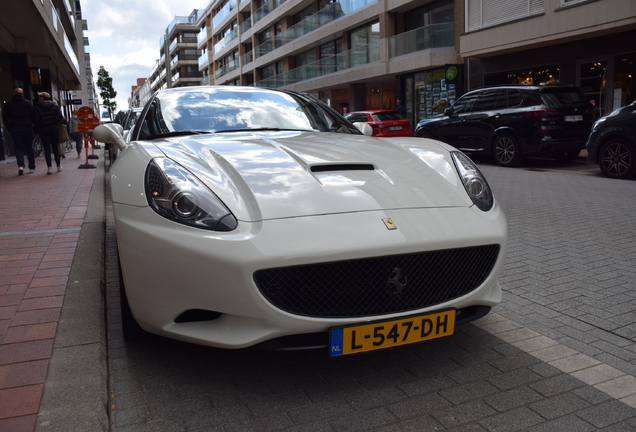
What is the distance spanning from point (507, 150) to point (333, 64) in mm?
21237

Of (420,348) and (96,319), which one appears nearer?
(420,348)

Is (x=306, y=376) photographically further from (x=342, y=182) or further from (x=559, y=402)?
(x=559, y=402)

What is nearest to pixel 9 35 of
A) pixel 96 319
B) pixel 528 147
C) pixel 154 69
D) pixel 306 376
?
pixel 528 147

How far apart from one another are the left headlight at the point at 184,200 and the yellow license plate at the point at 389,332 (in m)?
0.65

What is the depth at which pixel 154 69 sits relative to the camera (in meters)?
124

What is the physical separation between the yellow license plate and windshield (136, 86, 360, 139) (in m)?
1.83

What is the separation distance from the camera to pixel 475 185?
284 centimetres

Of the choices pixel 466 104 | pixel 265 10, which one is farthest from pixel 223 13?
pixel 466 104

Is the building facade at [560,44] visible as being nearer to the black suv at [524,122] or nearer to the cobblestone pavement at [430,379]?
the black suv at [524,122]

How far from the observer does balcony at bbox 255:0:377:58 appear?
2987 centimetres

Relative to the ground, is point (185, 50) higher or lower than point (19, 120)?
higher

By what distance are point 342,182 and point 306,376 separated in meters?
0.93

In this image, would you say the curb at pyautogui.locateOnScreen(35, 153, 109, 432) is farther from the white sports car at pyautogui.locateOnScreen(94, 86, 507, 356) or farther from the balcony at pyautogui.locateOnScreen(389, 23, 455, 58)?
Answer: the balcony at pyautogui.locateOnScreen(389, 23, 455, 58)

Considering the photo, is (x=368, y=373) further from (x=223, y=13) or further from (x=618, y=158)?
(x=223, y=13)
